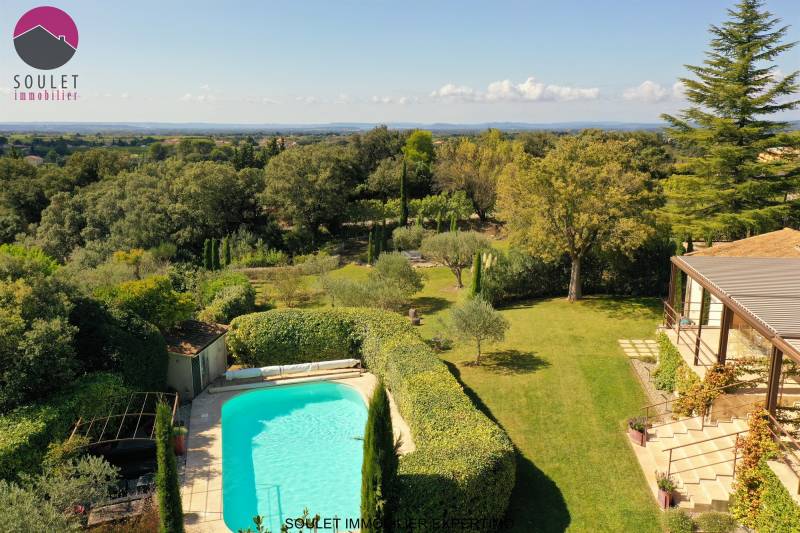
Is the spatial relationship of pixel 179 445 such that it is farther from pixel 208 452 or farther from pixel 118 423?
pixel 118 423

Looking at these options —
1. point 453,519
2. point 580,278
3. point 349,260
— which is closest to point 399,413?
point 453,519

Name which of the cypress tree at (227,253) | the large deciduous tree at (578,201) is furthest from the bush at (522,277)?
the cypress tree at (227,253)

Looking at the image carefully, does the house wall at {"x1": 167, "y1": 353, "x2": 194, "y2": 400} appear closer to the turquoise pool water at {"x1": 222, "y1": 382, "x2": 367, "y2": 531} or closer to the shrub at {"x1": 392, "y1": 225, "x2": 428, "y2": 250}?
the turquoise pool water at {"x1": 222, "y1": 382, "x2": 367, "y2": 531}

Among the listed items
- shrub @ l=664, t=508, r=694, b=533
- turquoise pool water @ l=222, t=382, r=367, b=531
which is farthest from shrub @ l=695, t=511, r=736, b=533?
turquoise pool water @ l=222, t=382, r=367, b=531

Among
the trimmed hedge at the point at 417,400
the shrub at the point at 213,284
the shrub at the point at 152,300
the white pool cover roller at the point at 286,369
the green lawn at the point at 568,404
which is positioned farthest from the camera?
the shrub at the point at 213,284

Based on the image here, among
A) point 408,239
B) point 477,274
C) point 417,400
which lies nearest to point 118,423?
point 417,400

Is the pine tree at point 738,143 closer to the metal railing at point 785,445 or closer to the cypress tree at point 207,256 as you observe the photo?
the metal railing at point 785,445

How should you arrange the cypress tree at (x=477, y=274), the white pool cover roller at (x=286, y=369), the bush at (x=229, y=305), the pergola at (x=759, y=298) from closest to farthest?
1. the pergola at (x=759, y=298)
2. the white pool cover roller at (x=286, y=369)
3. the bush at (x=229, y=305)
4. the cypress tree at (x=477, y=274)
